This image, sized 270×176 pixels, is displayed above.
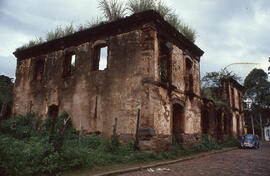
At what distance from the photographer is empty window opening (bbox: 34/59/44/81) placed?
15.0 m

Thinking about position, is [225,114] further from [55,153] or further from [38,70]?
[55,153]

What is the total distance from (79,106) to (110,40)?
385cm

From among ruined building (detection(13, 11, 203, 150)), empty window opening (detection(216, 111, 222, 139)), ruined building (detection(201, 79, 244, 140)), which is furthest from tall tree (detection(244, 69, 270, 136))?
ruined building (detection(13, 11, 203, 150))

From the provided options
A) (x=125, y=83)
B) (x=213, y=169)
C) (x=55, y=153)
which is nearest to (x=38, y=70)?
(x=125, y=83)

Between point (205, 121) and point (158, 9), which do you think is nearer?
point (158, 9)

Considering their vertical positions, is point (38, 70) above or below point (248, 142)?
above

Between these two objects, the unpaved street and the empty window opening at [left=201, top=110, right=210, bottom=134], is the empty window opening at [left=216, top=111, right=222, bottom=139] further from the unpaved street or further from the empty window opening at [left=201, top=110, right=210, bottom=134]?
the unpaved street

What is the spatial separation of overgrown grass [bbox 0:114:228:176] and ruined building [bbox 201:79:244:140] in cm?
544

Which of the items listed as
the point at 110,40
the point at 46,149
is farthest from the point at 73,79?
the point at 46,149

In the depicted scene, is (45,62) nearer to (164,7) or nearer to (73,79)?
(73,79)

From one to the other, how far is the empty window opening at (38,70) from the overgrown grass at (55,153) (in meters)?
3.44

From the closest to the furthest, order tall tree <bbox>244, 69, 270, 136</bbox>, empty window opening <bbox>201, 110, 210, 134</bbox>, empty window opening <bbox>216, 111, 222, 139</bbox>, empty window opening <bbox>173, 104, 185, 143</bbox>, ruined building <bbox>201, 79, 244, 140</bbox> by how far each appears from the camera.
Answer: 1. empty window opening <bbox>173, 104, 185, 143</bbox>
2. empty window opening <bbox>201, 110, 210, 134</bbox>
3. ruined building <bbox>201, 79, 244, 140</bbox>
4. empty window opening <bbox>216, 111, 222, 139</bbox>
5. tall tree <bbox>244, 69, 270, 136</bbox>

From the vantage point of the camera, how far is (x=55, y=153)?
550 centimetres

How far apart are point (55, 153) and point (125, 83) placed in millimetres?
5386
